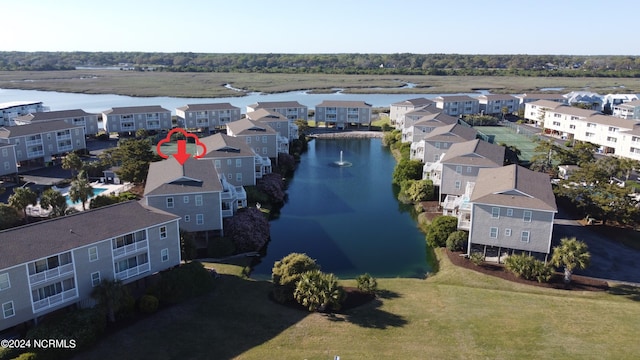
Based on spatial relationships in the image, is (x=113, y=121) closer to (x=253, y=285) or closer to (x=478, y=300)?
(x=253, y=285)

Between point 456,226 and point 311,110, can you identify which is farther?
point 311,110

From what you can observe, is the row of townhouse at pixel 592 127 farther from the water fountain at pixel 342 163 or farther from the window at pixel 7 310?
the window at pixel 7 310

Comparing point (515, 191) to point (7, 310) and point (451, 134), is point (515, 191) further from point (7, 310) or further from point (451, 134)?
point (7, 310)

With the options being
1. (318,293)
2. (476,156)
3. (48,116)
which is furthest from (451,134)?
(48,116)

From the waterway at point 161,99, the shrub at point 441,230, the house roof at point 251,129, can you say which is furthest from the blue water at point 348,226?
the waterway at point 161,99

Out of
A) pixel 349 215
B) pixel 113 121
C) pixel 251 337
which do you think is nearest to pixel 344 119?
pixel 113 121
